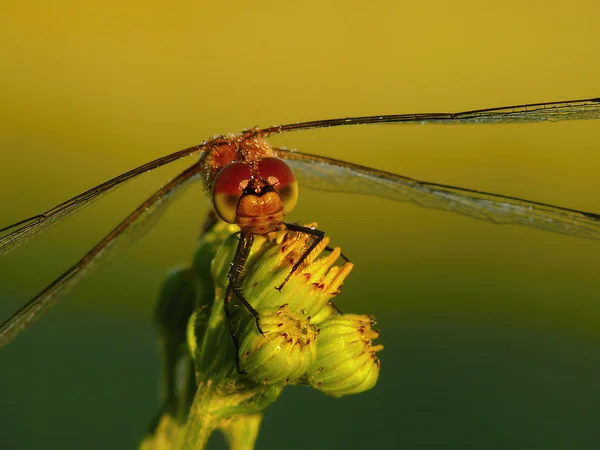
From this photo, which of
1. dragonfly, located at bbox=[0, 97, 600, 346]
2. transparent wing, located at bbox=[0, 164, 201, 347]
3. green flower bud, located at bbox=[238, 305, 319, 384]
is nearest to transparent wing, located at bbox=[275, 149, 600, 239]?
dragonfly, located at bbox=[0, 97, 600, 346]

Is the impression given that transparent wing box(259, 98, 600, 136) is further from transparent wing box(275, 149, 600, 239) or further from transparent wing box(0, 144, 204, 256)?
transparent wing box(0, 144, 204, 256)

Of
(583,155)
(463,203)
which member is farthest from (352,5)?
(463,203)

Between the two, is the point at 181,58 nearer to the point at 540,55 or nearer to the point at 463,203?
the point at 540,55

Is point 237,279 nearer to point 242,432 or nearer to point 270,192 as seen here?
point 270,192

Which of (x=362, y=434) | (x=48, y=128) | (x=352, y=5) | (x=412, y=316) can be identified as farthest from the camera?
(x=352, y=5)

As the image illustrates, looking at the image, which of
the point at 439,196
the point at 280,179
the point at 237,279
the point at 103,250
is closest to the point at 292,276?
the point at 237,279

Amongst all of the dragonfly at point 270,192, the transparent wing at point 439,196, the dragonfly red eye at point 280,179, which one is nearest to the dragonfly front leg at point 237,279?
the dragonfly at point 270,192

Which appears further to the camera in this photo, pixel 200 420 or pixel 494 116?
pixel 494 116

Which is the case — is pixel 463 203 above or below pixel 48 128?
above
